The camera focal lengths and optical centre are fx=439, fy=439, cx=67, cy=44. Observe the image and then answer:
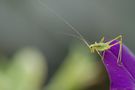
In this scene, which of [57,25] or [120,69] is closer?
[120,69]

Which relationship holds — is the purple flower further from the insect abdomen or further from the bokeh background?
the bokeh background

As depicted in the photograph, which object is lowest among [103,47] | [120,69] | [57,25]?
[120,69]

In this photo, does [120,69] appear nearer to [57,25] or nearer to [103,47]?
[103,47]

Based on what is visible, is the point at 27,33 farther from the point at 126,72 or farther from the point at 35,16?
the point at 126,72

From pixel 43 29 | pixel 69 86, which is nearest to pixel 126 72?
pixel 69 86

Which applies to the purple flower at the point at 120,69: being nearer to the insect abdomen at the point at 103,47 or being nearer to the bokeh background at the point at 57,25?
the insect abdomen at the point at 103,47

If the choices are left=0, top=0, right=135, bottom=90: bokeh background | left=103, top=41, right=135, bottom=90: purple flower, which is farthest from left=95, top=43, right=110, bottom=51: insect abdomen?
left=0, top=0, right=135, bottom=90: bokeh background

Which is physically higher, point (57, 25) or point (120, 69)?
point (57, 25)

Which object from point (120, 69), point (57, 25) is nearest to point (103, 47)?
point (120, 69)

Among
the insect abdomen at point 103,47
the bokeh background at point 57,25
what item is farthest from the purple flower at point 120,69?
the bokeh background at point 57,25
